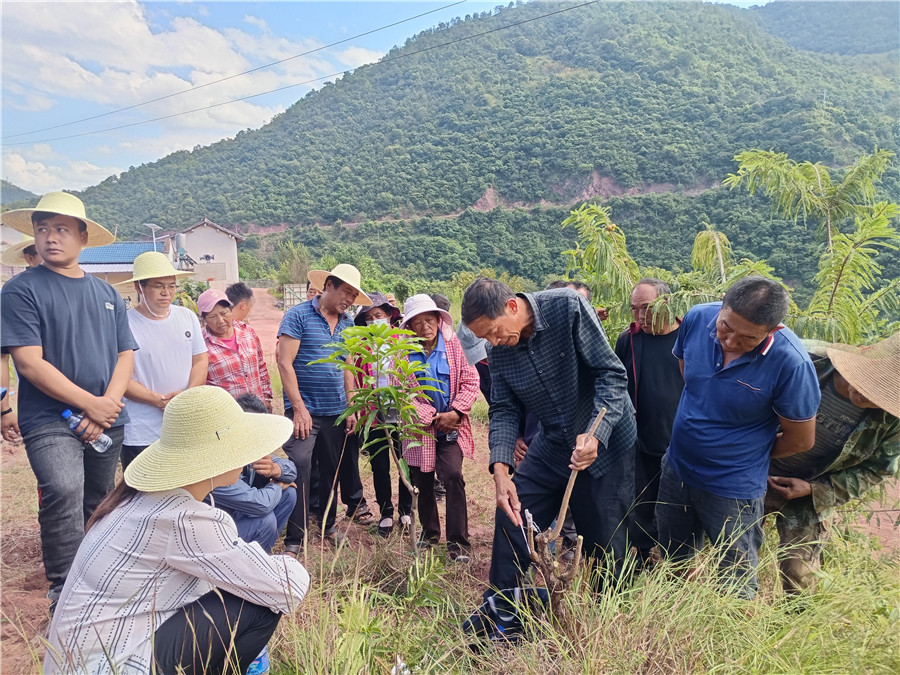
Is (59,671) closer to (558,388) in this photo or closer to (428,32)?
(558,388)

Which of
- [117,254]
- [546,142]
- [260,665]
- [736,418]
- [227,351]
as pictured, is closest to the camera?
[260,665]

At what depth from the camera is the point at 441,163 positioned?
4897 cm

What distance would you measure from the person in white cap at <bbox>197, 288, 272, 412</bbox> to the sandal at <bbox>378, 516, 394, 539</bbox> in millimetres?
1070

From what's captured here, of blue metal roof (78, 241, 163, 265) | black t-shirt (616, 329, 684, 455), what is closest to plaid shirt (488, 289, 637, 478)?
black t-shirt (616, 329, 684, 455)

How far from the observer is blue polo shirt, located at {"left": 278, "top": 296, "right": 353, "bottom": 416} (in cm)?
347

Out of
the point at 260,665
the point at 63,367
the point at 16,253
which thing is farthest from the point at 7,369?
the point at 260,665

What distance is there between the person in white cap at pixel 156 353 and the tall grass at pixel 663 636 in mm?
1519

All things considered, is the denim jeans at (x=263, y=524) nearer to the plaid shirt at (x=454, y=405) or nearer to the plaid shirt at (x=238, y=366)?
the plaid shirt at (x=454, y=405)

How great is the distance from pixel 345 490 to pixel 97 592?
7.39ft

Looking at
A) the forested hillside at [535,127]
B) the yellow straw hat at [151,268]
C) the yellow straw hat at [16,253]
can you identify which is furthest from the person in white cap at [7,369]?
the forested hillside at [535,127]

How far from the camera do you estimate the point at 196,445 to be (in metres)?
1.78

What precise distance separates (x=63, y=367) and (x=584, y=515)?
253 cm

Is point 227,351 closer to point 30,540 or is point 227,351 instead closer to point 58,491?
point 58,491

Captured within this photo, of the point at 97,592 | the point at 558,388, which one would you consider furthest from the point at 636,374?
the point at 97,592
